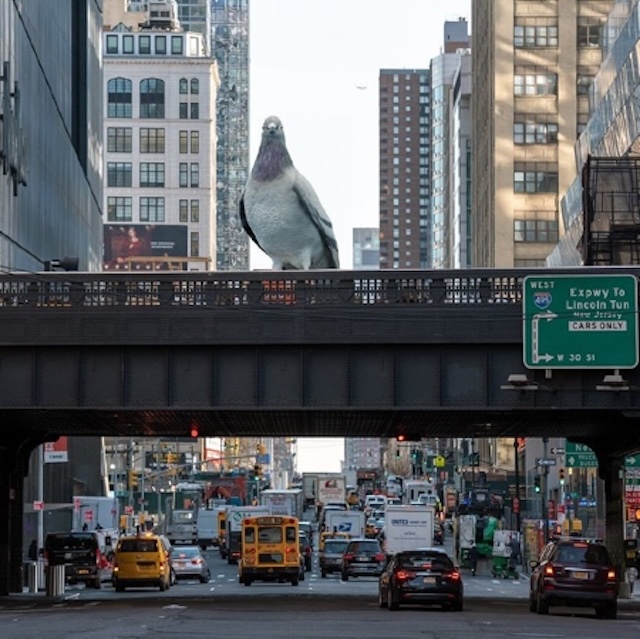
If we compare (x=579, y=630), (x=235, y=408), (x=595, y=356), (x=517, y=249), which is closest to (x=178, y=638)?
(x=579, y=630)

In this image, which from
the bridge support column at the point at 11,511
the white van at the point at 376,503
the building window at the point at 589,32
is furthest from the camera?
the building window at the point at 589,32

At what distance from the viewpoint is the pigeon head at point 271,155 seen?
4384 cm

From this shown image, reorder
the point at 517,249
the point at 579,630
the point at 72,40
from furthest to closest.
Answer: the point at 517,249 < the point at 72,40 < the point at 579,630

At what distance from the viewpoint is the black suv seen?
37312 millimetres

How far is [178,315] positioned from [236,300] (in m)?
1.74

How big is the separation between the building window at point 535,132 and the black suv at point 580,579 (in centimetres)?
10932

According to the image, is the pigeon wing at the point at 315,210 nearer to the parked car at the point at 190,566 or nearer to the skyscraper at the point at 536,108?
the parked car at the point at 190,566

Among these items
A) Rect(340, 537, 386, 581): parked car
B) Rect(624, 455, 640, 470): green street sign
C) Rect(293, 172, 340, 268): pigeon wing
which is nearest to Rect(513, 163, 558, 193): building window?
Rect(624, 455, 640, 470): green street sign

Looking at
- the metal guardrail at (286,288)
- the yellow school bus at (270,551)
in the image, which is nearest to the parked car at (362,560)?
the yellow school bus at (270,551)

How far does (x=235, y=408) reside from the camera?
39.3 m

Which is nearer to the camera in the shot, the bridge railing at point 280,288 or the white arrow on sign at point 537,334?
the white arrow on sign at point 537,334

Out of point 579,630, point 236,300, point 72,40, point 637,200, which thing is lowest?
point 579,630

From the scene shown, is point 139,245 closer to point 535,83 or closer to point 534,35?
point 535,83

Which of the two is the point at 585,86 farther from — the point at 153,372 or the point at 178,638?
the point at 178,638
